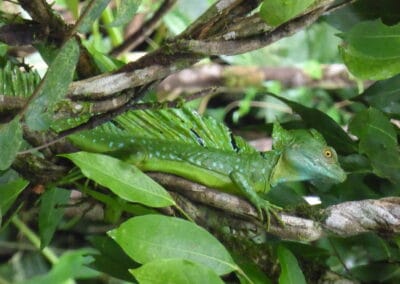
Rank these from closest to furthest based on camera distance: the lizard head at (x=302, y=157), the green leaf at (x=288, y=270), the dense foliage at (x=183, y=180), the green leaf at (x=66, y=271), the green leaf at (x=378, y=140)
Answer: the dense foliage at (x=183, y=180) < the green leaf at (x=288, y=270) < the green leaf at (x=378, y=140) < the lizard head at (x=302, y=157) < the green leaf at (x=66, y=271)

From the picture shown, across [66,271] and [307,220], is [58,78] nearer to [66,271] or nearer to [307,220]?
[307,220]

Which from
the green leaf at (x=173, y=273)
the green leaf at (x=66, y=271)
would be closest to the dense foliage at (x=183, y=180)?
the green leaf at (x=173, y=273)

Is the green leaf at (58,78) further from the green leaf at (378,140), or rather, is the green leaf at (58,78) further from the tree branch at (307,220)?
the green leaf at (378,140)

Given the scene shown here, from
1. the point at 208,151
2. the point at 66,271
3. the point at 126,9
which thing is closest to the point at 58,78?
the point at 126,9

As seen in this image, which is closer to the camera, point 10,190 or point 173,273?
point 173,273

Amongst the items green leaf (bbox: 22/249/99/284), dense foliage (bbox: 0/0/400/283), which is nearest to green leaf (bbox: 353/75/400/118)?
dense foliage (bbox: 0/0/400/283)
